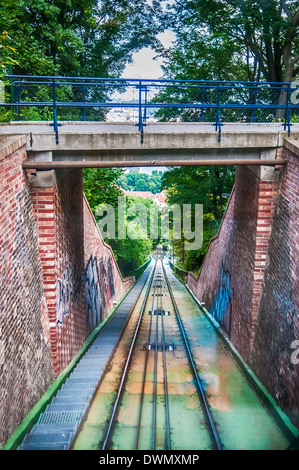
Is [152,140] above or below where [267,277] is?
above

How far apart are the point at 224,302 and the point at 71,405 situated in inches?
237

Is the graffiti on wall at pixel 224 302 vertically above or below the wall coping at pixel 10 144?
below

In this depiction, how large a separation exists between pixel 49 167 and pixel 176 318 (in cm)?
899

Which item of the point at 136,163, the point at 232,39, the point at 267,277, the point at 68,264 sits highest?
the point at 232,39

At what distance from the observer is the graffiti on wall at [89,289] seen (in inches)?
319

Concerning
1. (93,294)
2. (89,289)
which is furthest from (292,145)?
(93,294)

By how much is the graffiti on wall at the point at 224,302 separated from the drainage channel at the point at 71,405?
3.18 meters

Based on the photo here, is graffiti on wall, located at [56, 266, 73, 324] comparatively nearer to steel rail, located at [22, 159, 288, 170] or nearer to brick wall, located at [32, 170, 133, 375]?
brick wall, located at [32, 170, 133, 375]

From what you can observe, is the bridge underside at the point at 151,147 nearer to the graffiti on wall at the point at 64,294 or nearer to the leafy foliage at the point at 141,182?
the graffiti on wall at the point at 64,294

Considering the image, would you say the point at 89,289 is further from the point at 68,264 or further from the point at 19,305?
the point at 19,305

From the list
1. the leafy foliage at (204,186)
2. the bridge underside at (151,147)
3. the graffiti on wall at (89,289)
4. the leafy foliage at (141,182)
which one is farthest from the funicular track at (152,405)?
the leafy foliage at (141,182)

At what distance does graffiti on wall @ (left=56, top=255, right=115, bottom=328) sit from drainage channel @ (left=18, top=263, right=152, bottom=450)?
3.90 ft

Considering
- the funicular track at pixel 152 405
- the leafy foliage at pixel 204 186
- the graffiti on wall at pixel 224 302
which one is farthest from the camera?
the leafy foliage at pixel 204 186

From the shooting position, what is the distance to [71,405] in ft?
20.5
